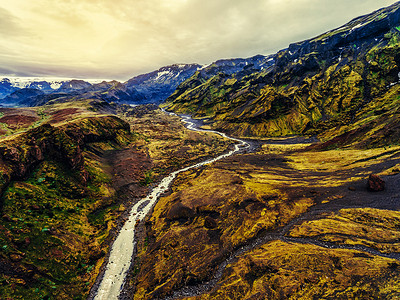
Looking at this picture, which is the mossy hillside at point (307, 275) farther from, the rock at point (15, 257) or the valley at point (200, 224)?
the rock at point (15, 257)

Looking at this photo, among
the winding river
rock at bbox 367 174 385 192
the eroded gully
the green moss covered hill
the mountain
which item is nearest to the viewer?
the eroded gully

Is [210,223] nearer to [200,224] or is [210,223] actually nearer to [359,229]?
[200,224]

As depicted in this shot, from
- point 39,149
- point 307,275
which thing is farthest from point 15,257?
point 307,275

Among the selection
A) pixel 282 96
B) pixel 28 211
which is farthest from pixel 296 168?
pixel 282 96

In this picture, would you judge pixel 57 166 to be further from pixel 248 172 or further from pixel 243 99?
pixel 243 99

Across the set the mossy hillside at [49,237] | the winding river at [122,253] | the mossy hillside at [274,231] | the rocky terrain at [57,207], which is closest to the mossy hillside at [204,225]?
the mossy hillside at [274,231]

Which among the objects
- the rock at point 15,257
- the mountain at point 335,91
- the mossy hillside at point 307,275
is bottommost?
the mossy hillside at point 307,275

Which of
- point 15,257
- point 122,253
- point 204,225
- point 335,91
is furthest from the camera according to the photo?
point 335,91

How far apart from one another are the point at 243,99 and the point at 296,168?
133537mm

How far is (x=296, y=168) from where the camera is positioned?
57594mm

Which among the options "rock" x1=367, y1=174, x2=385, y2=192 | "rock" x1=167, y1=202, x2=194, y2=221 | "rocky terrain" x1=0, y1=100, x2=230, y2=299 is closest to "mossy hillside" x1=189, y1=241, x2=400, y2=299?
"rock" x1=167, y1=202, x2=194, y2=221

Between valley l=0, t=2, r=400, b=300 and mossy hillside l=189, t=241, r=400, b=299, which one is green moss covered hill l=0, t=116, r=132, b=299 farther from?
mossy hillside l=189, t=241, r=400, b=299

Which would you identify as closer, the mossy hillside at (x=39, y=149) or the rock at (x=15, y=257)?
the rock at (x=15, y=257)

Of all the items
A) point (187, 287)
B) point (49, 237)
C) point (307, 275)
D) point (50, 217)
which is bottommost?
point (187, 287)
